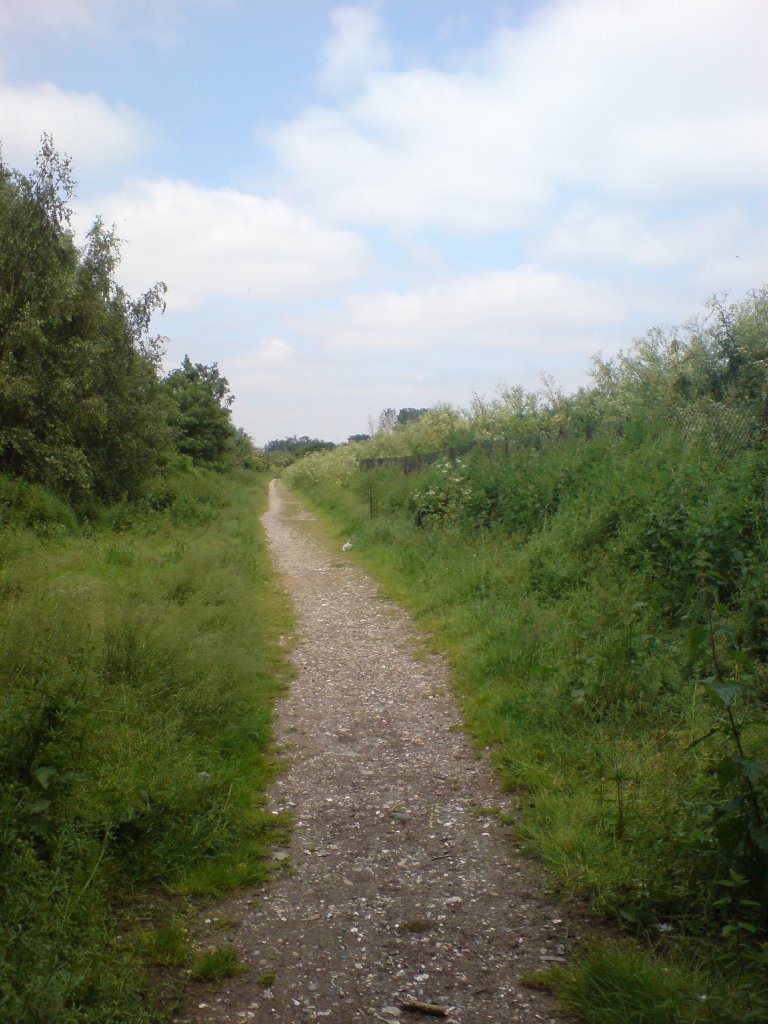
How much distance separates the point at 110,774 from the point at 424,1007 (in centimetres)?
218

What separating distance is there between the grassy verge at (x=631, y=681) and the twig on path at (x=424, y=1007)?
517 mm

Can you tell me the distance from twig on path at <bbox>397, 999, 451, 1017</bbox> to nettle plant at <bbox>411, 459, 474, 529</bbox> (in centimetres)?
1044

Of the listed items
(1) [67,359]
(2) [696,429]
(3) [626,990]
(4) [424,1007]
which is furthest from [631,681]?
(1) [67,359]

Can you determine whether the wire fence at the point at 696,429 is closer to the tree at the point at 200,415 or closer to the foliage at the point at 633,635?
the foliage at the point at 633,635

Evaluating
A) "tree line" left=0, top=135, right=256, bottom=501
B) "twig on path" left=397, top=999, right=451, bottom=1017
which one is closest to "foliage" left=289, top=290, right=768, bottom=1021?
"twig on path" left=397, top=999, right=451, bottom=1017

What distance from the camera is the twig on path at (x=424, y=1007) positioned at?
3225mm

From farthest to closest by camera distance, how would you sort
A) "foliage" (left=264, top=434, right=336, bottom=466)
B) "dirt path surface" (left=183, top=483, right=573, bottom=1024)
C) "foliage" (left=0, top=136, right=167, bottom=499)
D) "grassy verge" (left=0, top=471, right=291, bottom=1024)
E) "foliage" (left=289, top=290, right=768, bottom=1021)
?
"foliage" (left=264, top=434, right=336, bottom=466) → "foliage" (left=0, top=136, right=167, bottom=499) → "foliage" (left=289, top=290, right=768, bottom=1021) → "dirt path surface" (left=183, top=483, right=573, bottom=1024) → "grassy verge" (left=0, top=471, right=291, bottom=1024)

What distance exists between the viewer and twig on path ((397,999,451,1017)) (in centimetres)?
322

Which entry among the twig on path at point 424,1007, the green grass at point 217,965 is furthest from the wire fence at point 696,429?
the green grass at point 217,965

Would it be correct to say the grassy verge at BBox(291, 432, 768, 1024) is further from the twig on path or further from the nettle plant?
the twig on path

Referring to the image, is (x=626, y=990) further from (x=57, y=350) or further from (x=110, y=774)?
(x=57, y=350)

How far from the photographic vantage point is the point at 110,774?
4.44 metres

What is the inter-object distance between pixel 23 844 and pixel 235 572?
25.4 feet

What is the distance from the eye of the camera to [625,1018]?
296cm
